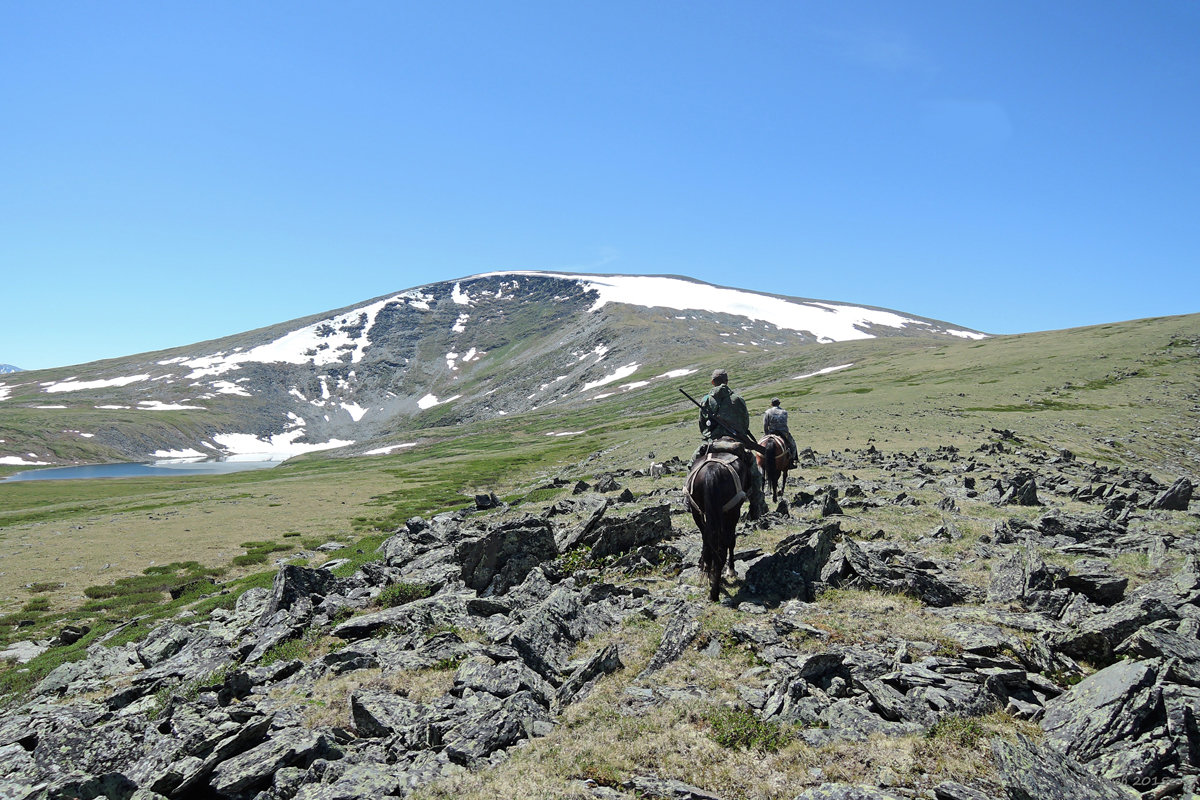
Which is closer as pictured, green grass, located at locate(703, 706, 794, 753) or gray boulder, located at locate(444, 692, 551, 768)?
green grass, located at locate(703, 706, 794, 753)

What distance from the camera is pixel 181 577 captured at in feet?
111

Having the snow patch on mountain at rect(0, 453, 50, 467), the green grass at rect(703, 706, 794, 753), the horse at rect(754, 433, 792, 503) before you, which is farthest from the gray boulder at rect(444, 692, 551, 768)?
the snow patch on mountain at rect(0, 453, 50, 467)

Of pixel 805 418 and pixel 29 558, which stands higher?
pixel 805 418

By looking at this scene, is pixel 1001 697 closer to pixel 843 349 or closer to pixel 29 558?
pixel 29 558

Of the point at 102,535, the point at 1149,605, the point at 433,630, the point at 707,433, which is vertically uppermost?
the point at 707,433

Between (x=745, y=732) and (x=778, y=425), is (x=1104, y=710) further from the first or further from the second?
(x=778, y=425)

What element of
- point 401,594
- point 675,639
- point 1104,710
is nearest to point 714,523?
point 675,639

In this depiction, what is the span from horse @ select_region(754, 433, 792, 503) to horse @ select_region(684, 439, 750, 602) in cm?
850

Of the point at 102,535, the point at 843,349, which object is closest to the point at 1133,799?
the point at 102,535

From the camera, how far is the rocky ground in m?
7.57

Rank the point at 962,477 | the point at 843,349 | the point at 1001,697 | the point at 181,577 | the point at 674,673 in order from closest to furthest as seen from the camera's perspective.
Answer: the point at 1001,697
the point at 674,673
the point at 962,477
the point at 181,577
the point at 843,349

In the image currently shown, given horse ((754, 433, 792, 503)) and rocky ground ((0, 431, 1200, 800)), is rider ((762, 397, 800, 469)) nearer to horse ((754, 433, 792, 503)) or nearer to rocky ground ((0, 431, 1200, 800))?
horse ((754, 433, 792, 503))

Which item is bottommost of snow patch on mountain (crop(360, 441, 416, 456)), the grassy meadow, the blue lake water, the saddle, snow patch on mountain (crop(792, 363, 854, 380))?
the blue lake water

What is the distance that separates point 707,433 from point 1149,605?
33.8 feet
